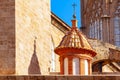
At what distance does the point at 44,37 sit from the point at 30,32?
1644mm

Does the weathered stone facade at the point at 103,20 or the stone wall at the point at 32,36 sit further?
the weathered stone facade at the point at 103,20

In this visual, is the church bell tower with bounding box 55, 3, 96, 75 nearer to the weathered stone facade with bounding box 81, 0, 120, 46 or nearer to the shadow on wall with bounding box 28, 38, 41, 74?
the shadow on wall with bounding box 28, 38, 41, 74

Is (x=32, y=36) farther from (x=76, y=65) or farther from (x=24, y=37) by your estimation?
(x=76, y=65)

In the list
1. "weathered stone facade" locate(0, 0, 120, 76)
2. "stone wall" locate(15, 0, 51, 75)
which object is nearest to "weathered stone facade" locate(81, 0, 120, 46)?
"stone wall" locate(15, 0, 51, 75)

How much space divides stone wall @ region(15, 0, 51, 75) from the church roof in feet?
8.89

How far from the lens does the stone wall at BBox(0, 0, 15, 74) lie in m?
18.1

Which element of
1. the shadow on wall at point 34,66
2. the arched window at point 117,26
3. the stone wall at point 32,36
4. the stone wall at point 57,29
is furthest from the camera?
the arched window at point 117,26

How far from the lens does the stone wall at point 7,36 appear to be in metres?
18.1

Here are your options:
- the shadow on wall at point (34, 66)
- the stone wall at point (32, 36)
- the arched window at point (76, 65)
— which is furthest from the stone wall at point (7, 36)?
the arched window at point (76, 65)

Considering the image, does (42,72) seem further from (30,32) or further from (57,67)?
(57,67)

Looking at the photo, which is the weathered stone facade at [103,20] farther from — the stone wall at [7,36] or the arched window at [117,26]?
the stone wall at [7,36]

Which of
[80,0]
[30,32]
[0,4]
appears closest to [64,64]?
[30,32]

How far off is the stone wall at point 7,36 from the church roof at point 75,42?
6249 millimetres

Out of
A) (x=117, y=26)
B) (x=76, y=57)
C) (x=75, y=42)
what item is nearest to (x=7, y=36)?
(x=76, y=57)
